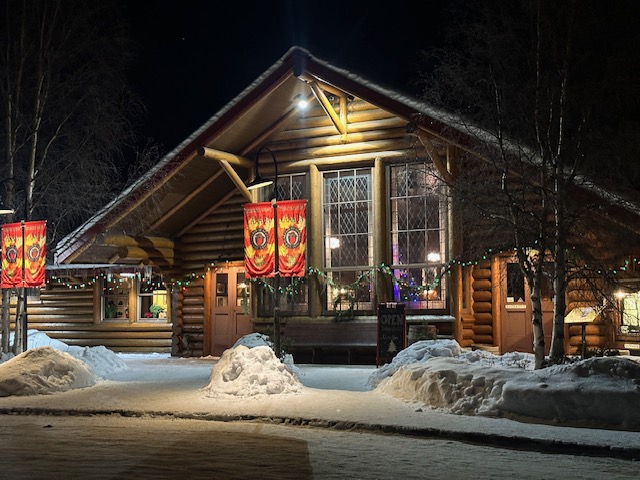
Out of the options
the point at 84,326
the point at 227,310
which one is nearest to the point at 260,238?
the point at 227,310

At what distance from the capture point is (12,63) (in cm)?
2088

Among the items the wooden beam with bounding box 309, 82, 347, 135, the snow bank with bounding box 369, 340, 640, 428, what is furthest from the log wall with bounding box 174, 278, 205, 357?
the snow bank with bounding box 369, 340, 640, 428

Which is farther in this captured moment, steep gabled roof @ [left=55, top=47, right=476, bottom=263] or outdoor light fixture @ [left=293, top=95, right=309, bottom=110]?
outdoor light fixture @ [left=293, top=95, right=309, bottom=110]

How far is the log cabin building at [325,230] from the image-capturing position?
1808 cm

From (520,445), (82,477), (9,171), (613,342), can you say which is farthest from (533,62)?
(9,171)

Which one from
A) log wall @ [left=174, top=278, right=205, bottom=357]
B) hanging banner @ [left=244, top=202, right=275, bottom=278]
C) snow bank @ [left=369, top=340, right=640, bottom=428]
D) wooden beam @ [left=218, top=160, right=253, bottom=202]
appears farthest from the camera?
log wall @ [left=174, top=278, right=205, bottom=357]

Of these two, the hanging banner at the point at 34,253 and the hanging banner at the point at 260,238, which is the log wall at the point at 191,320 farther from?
the hanging banner at the point at 260,238

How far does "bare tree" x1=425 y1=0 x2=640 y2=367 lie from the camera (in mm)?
13570

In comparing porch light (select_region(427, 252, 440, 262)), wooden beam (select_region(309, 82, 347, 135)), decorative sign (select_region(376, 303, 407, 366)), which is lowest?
decorative sign (select_region(376, 303, 407, 366))

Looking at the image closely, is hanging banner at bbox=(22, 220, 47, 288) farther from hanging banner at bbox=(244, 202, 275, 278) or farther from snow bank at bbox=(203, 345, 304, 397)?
snow bank at bbox=(203, 345, 304, 397)

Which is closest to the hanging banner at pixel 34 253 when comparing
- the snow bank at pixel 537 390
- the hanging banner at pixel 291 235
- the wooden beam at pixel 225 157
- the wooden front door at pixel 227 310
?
the wooden beam at pixel 225 157

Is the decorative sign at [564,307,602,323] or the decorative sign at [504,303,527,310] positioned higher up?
the decorative sign at [504,303,527,310]

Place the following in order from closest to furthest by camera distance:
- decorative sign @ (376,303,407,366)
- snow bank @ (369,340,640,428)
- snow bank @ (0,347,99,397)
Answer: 1. snow bank @ (369,340,640,428)
2. snow bank @ (0,347,99,397)
3. decorative sign @ (376,303,407,366)

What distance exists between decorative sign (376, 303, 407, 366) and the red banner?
797cm
